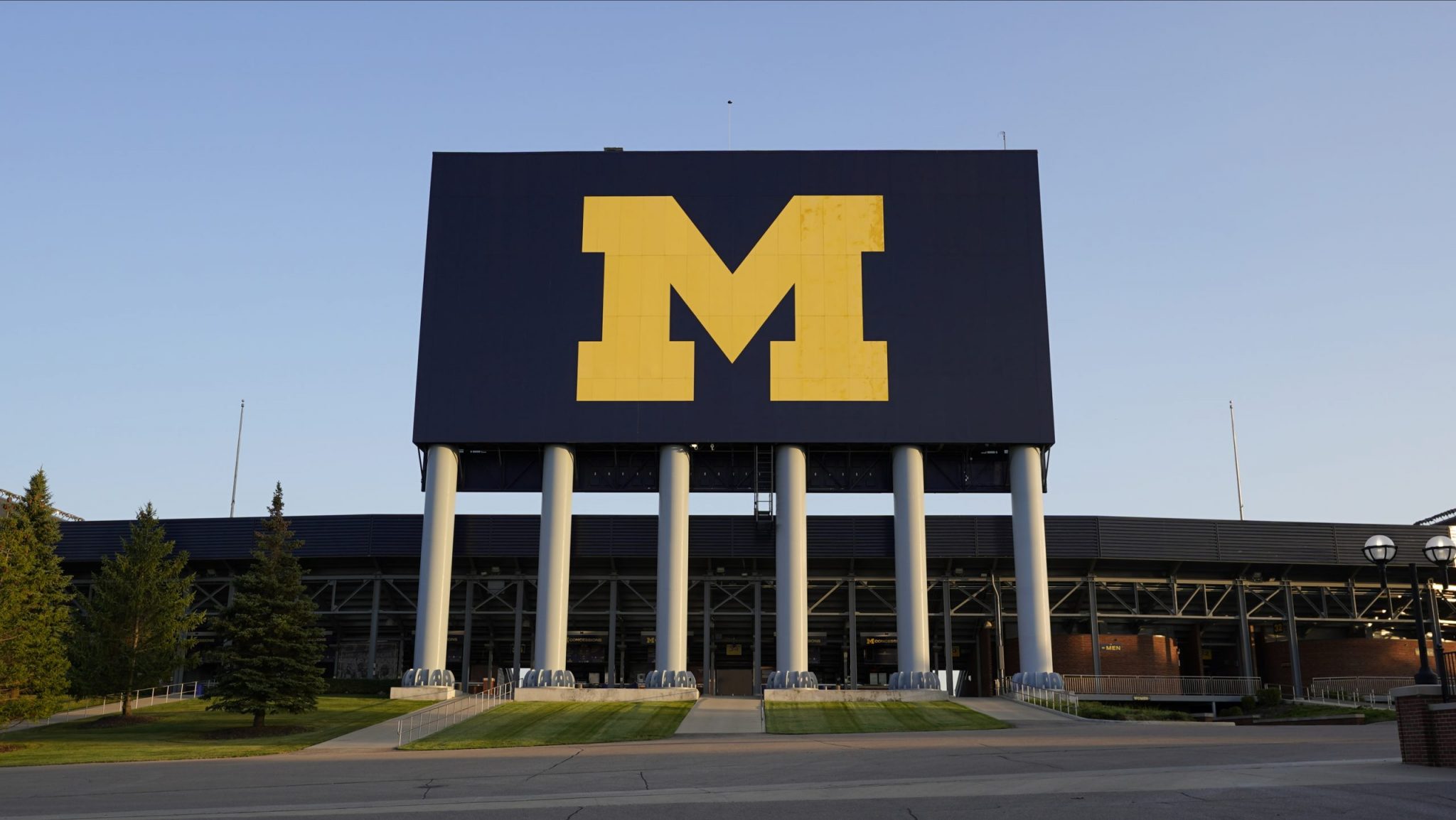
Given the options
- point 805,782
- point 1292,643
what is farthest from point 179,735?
point 1292,643

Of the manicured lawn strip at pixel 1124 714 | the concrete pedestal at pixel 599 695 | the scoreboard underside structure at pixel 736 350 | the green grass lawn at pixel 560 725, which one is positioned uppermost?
the scoreboard underside structure at pixel 736 350

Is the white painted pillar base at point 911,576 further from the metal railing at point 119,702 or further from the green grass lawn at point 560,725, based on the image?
the metal railing at point 119,702

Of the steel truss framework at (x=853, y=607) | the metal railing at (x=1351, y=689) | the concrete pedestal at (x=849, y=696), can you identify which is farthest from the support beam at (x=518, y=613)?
the metal railing at (x=1351, y=689)

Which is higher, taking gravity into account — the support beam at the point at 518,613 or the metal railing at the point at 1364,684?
the support beam at the point at 518,613

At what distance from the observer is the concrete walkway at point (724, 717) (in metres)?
37.5

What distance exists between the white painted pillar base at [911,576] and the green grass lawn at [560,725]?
29.5 ft

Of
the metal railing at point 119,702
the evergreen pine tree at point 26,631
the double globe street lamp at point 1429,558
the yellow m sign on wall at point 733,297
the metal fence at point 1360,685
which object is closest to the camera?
the double globe street lamp at point 1429,558

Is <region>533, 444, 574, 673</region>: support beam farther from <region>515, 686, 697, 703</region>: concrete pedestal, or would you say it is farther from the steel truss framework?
the steel truss framework

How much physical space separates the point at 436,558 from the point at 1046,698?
24013 mm

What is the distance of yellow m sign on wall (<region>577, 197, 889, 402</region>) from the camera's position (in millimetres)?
52000

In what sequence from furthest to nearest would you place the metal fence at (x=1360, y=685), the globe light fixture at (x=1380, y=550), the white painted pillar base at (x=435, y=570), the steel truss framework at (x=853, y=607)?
the steel truss framework at (x=853, y=607)
the metal fence at (x=1360, y=685)
the white painted pillar base at (x=435, y=570)
the globe light fixture at (x=1380, y=550)

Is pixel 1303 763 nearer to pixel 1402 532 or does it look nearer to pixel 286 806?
pixel 286 806

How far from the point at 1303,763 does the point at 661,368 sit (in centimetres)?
3344

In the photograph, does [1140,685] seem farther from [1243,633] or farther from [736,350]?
[736,350]
